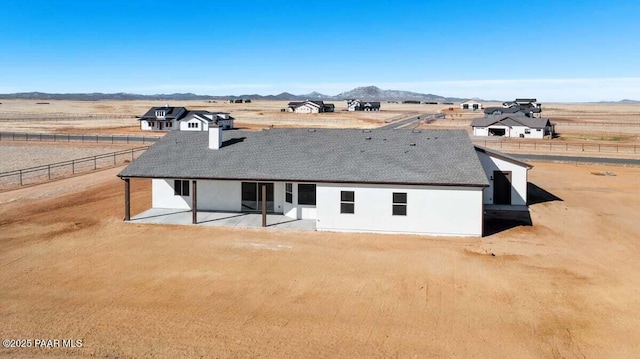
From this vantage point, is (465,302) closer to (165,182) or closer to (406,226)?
(406,226)

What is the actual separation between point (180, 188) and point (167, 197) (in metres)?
0.93

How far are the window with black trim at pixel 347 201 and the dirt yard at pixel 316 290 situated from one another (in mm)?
1330

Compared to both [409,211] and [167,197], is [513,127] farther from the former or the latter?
[167,197]

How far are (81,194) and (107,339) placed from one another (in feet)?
73.0

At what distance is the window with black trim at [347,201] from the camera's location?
74.5 ft

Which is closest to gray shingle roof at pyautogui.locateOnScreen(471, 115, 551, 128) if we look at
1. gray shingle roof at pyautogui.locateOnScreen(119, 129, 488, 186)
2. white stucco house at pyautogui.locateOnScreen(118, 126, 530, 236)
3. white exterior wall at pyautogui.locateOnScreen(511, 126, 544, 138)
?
→ white exterior wall at pyautogui.locateOnScreen(511, 126, 544, 138)

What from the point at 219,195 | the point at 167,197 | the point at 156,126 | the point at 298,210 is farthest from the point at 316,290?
the point at 156,126

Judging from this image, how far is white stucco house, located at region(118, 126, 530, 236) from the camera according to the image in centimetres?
2203

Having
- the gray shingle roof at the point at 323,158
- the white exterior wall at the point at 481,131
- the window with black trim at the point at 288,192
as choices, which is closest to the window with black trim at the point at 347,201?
the gray shingle roof at the point at 323,158

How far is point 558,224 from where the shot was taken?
24.5 meters

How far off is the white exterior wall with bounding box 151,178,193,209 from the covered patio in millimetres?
558

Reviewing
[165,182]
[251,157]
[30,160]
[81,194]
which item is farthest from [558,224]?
[30,160]

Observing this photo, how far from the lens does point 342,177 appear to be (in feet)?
74.4

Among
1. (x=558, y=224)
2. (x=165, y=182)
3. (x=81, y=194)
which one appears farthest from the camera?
(x=81, y=194)
